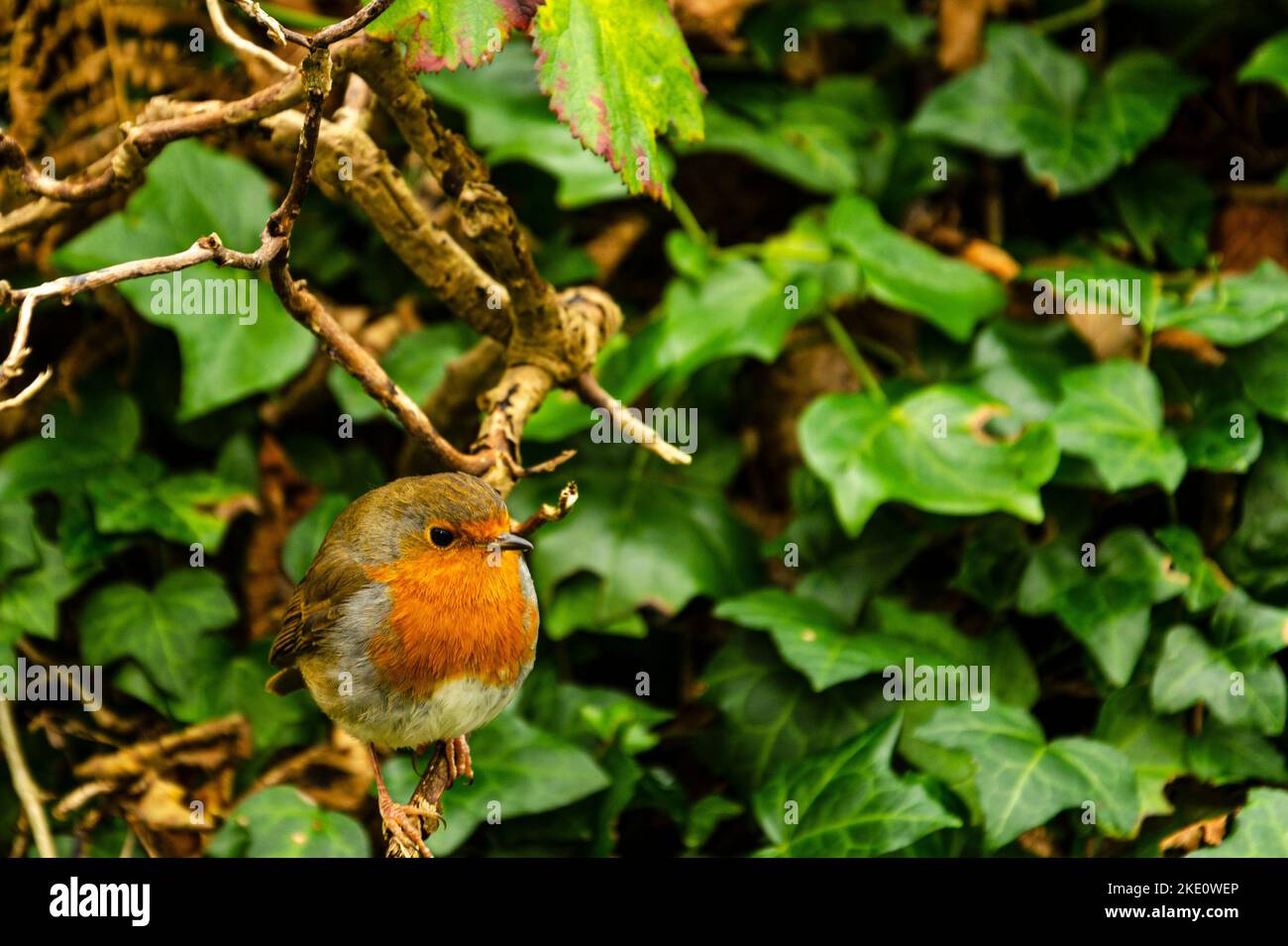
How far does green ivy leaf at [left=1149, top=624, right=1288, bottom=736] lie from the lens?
3.29 metres

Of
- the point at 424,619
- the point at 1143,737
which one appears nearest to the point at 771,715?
the point at 1143,737

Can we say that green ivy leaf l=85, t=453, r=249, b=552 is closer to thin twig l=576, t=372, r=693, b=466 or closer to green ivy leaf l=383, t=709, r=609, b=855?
green ivy leaf l=383, t=709, r=609, b=855

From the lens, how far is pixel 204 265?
3781mm

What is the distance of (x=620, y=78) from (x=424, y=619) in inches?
38.8

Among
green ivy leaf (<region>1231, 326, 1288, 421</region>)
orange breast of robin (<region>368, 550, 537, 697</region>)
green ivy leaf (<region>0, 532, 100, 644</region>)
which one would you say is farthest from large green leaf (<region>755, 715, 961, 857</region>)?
green ivy leaf (<region>0, 532, 100, 644</region>)

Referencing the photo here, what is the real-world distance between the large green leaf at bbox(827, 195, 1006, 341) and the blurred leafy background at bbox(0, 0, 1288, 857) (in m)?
0.02

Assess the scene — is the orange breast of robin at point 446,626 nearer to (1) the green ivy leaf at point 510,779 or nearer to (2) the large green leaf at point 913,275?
(1) the green ivy leaf at point 510,779

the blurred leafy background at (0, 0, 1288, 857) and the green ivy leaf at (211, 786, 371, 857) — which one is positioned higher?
the blurred leafy background at (0, 0, 1288, 857)

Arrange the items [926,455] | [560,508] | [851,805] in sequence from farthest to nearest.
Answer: [926,455] < [851,805] < [560,508]

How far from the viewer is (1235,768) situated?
3.36m

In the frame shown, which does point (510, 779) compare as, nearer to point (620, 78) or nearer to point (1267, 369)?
point (620, 78)

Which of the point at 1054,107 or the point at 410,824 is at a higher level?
the point at 1054,107

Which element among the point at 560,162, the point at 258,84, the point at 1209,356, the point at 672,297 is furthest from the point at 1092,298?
the point at 258,84

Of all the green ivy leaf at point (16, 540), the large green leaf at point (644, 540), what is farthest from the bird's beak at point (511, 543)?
the green ivy leaf at point (16, 540)
